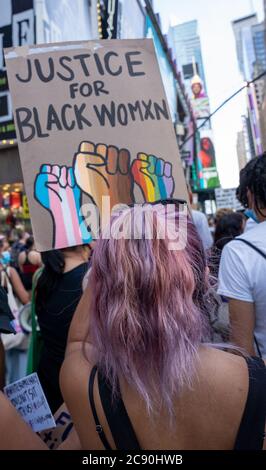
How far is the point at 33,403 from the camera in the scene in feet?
5.39

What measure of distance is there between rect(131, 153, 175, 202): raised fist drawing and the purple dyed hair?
2.81 feet

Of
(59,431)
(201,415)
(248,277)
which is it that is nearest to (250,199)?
(248,277)

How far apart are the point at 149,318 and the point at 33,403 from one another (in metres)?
0.83

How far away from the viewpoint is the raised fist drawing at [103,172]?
1.96 m

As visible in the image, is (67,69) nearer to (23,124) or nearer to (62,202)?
(23,124)

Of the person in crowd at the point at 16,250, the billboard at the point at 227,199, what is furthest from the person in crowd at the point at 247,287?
the billboard at the point at 227,199

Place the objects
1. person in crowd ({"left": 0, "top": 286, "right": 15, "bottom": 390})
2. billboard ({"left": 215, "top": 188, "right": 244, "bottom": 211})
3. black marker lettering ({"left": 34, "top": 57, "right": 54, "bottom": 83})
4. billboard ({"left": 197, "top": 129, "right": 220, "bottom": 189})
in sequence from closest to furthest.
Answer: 1. person in crowd ({"left": 0, "top": 286, "right": 15, "bottom": 390})
2. black marker lettering ({"left": 34, "top": 57, "right": 54, "bottom": 83})
3. billboard ({"left": 215, "top": 188, "right": 244, "bottom": 211})
4. billboard ({"left": 197, "top": 129, "right": 220, "bottom": 189})

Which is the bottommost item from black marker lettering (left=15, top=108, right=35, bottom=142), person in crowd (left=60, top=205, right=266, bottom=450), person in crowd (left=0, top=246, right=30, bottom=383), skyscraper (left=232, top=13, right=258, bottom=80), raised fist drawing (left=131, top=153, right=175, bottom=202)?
person in crowd (left=0, top=246, right=30, bottom=383)

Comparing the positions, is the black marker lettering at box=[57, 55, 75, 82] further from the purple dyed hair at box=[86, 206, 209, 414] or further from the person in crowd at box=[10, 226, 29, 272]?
the person in crowd at box=[10, 226, 29, 272]

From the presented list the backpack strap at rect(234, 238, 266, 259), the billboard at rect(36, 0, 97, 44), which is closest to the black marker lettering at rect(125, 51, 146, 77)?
the backpack strap at rect(234, 238, 266, 259)

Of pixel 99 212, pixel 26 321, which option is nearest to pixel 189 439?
pixel 99 212

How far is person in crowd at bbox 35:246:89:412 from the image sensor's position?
90.9 inches

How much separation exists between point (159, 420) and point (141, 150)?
1.34 metres
